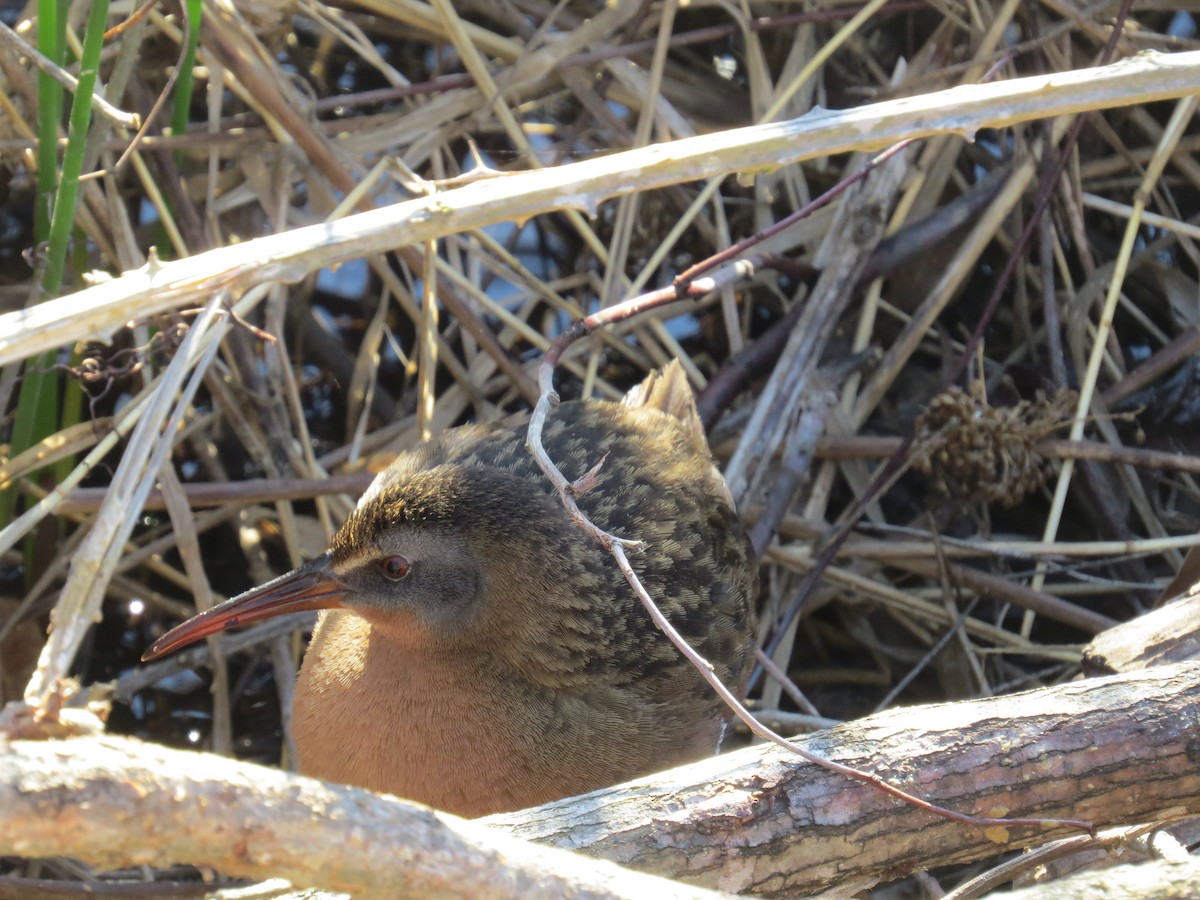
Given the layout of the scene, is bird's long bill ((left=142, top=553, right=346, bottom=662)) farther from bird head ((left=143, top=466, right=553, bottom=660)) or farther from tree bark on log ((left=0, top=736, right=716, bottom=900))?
tree bark on log ((left=0, top=736, right=716, bottom=900))

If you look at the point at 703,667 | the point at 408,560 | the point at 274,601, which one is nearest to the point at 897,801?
the point at 703,667

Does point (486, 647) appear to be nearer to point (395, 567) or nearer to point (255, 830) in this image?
point (395, 567)

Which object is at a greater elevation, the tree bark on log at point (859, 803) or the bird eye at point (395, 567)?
the bird eye at point (395, 567)

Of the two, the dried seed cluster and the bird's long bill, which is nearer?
the bird's long bill

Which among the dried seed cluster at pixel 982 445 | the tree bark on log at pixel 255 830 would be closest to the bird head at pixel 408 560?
the tree bark on log at pixel 255 830

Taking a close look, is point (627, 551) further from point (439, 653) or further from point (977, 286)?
point (977, 286)

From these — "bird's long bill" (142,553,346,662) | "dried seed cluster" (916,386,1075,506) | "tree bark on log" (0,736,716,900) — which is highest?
"tree bark on log" (0,736,716,900)

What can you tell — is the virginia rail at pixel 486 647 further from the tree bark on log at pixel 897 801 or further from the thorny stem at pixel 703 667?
the tree bark on log at pixel 897 801

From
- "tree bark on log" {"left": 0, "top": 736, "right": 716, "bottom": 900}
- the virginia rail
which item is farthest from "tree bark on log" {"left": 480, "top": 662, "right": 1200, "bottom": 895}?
the virginia rail

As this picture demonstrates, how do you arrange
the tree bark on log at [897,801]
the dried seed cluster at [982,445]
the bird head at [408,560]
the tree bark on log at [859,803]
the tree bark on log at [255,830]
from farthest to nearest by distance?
the dried seed cluster at [982,445]
the bird head at [408,560]
the tree bark on log at [897,801]
the tree bark on log at [859,803]
the tree bark on log at [255,830]
